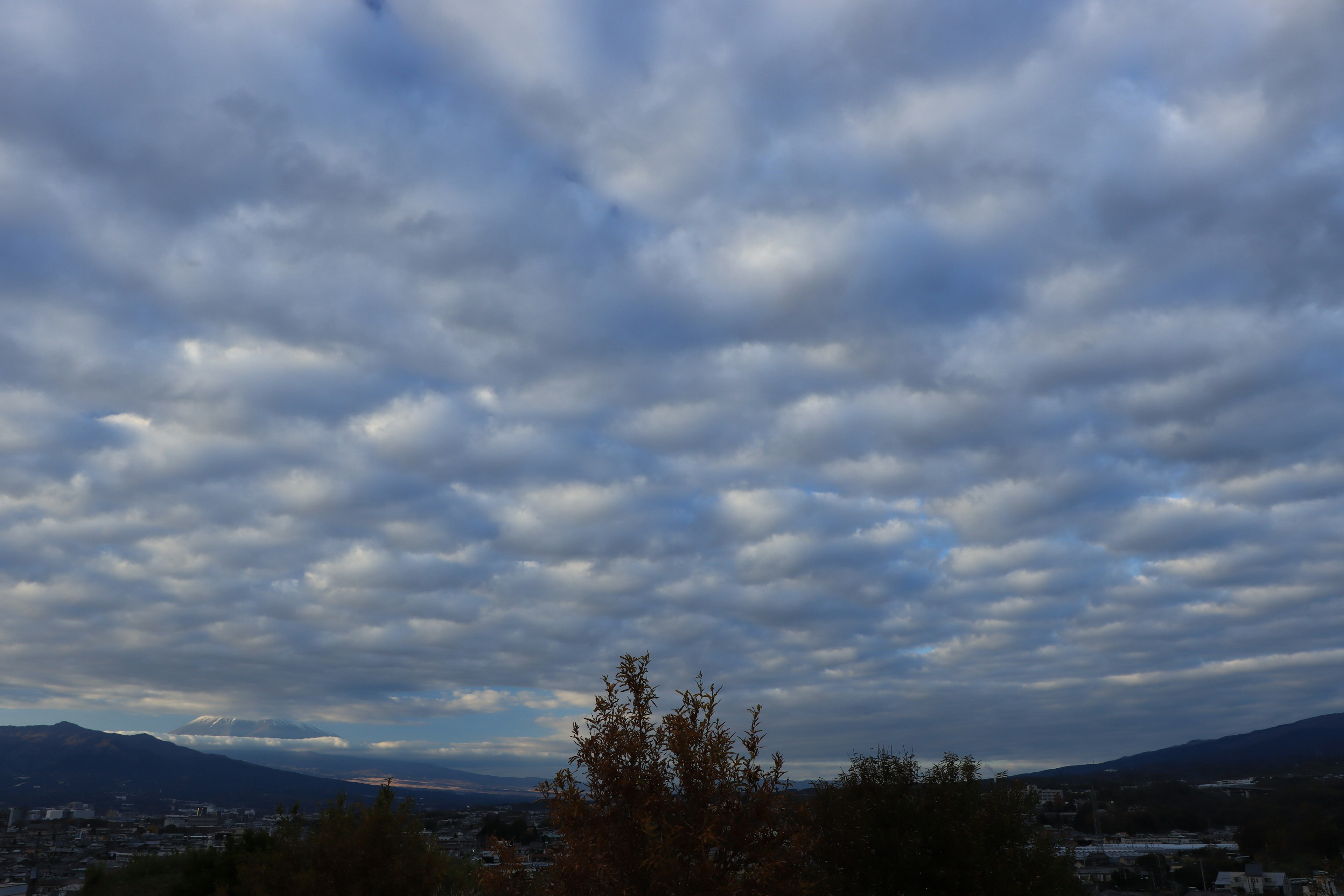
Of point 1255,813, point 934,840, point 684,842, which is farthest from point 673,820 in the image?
point 1255,813

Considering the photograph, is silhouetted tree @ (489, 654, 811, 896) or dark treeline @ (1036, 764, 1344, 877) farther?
dark treeline @ (1036, 764, 1344, 877)

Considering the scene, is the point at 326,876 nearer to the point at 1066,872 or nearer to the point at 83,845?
the point at 1066,872

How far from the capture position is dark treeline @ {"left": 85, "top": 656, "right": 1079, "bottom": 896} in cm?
1195

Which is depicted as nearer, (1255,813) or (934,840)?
(934,840)

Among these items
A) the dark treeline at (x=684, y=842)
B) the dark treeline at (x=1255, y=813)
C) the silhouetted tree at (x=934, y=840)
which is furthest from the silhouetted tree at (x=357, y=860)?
the dark treeline at (x=1255, y=813)

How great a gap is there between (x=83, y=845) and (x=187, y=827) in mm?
19905

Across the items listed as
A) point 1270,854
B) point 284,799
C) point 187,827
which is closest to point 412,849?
point 187,827

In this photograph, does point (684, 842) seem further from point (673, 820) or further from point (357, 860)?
point (357, 860)

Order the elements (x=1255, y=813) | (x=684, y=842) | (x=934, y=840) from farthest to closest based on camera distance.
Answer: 1. (x=1255, y=813)
2. (x=934, y=840)
3. (x=684, y=842)

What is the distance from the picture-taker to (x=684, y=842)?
12.0 meters

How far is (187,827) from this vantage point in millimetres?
98188

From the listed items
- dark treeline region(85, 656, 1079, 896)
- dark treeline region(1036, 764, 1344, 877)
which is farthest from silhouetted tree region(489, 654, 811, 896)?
dark treeline region(1036, 764, 1344, 877)

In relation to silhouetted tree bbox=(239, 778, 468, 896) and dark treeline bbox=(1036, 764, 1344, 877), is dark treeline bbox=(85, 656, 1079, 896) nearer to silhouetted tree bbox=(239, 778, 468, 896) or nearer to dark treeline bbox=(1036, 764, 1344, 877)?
silhouetted tree bbox=(239, 778, 468, 896)

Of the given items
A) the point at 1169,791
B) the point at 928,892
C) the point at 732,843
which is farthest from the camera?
the point at 1169,791
